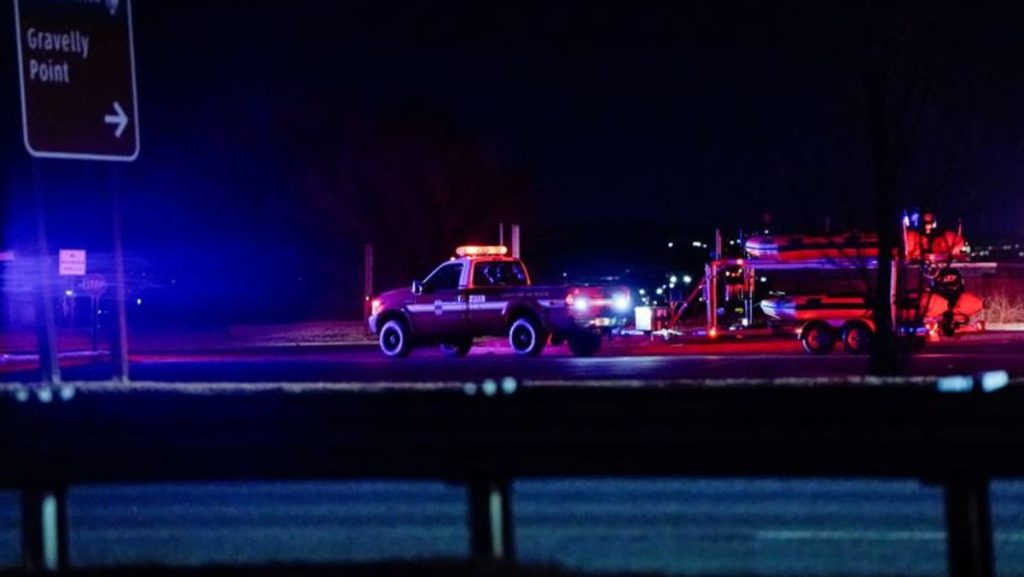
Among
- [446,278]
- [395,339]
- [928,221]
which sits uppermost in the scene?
[928,221]

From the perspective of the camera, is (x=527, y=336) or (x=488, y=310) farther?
(x=488, y=310)

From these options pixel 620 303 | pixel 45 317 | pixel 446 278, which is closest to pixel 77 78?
pixel 45 317

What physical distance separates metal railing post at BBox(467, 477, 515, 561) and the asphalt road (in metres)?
14.6

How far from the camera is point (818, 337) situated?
103 ft

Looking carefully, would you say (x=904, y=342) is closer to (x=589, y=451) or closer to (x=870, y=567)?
(x=870, y=567)

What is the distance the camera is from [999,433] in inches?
311

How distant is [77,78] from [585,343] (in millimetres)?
18049

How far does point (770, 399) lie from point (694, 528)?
2.54m

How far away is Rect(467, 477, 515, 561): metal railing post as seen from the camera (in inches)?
329

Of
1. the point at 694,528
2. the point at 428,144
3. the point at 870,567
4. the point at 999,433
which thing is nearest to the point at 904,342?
the point at 694,528

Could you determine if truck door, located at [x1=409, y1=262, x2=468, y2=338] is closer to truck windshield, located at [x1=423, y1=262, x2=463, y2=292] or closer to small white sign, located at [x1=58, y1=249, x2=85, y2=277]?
truck windshield, located at [x1=423, y1=262, x2=463, y2=292]

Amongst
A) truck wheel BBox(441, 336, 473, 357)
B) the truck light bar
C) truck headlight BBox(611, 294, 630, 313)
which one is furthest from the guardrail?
truck wheel BBox(441, 336, 473, 357)

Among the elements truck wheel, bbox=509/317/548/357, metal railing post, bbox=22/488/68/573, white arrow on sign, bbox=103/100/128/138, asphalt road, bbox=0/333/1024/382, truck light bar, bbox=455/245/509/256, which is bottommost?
asphalt road, bbox=0/333/1024/382

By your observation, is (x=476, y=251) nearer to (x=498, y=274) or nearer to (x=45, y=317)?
(x=498, y=274)
